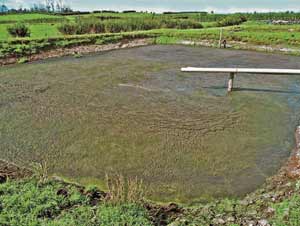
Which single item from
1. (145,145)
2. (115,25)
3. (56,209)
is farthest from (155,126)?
(115,25)

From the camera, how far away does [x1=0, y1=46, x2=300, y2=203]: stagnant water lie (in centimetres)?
663

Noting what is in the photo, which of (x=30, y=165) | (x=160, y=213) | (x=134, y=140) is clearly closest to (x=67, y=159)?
(x=30, y=165)

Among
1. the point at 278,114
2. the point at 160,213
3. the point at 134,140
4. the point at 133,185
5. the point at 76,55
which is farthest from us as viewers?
the point at 76,55

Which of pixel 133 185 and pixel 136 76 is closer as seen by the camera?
pixel 133 185

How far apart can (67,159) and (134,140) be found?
6.27 ft

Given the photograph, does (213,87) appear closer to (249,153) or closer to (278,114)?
(278,114)

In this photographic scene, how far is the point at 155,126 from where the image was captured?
9.16 meters

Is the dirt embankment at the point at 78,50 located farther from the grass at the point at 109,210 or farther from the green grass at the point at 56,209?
the grass at the point at 109,210

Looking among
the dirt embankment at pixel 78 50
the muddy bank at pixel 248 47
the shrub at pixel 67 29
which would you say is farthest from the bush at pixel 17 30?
the muddy bank at pixel 248 47

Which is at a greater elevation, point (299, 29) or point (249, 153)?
point (299, 29)

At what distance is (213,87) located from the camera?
13.6 meters

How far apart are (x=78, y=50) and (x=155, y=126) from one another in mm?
15301

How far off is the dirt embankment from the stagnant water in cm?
266

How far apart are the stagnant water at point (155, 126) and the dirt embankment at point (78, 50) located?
2.66 metres
